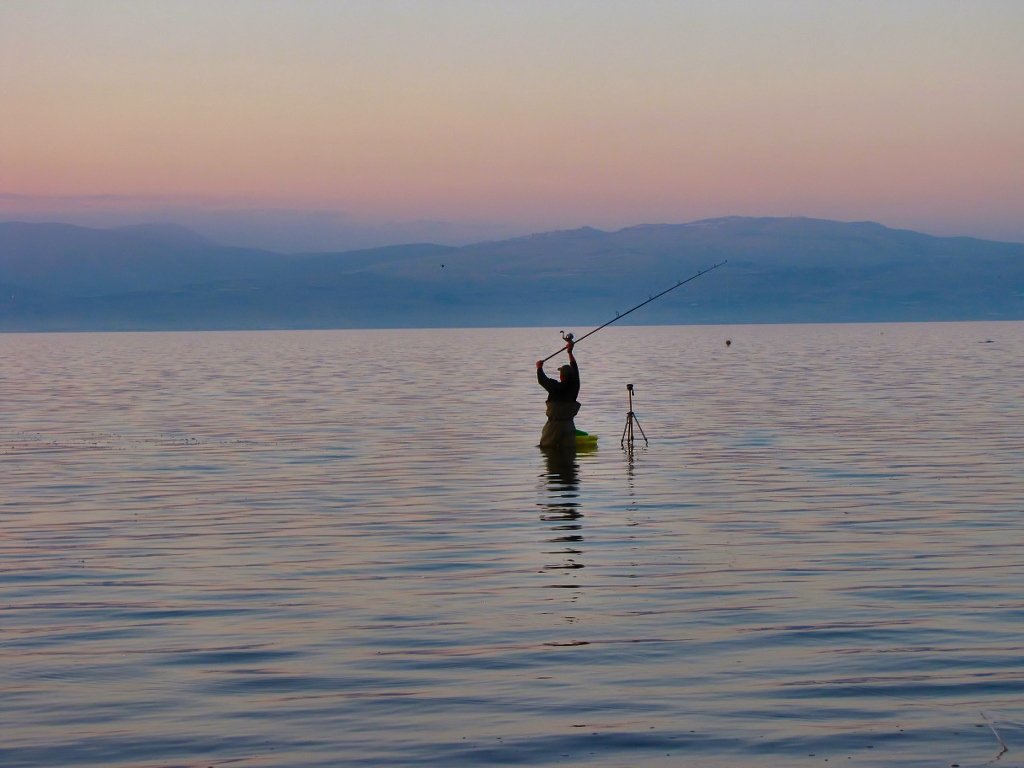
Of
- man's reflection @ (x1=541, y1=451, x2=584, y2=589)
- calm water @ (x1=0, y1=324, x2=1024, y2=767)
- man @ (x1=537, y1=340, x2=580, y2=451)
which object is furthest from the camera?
man @ (x1=537, y1=340, x2=580, y2=451)

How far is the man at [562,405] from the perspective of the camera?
2414 cm

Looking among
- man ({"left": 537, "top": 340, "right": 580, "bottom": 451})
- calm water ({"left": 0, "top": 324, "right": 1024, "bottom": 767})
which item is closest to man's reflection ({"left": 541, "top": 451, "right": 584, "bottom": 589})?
calm water ({"left": 0, "top": 324, "right": 1024, "bottom": 767})

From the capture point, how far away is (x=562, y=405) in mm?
24906

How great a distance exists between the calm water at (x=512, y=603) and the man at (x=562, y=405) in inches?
26.2

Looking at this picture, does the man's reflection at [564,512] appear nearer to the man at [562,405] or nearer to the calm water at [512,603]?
the calm water at [512,603]

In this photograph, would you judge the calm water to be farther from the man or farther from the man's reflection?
the man

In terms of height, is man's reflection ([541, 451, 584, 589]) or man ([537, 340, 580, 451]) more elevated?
man ([537, 340, 580, 451])

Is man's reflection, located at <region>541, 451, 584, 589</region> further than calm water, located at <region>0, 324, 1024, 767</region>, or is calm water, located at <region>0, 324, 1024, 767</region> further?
man's reflection, located at <region>541, 451, 584, 589</region>

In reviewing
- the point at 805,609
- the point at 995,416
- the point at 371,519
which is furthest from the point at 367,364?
the point at 805,609

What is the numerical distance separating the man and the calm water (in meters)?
0.67

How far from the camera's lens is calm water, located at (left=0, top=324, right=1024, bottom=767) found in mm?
8523

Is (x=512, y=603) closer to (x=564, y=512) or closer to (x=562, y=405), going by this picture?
(x=564, y=512)

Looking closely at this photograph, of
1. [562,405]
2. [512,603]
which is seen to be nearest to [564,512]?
[512,603]

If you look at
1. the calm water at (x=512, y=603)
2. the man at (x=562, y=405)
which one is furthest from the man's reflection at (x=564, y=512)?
the man at (x=562, y=405)
